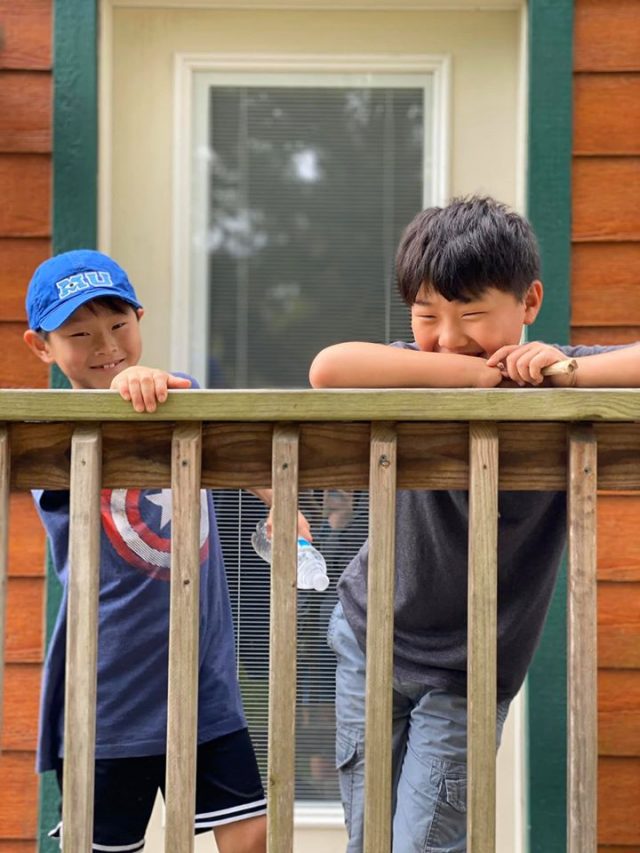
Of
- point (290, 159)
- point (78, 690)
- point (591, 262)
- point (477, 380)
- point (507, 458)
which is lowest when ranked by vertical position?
point (78, 690)

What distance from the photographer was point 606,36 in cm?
350

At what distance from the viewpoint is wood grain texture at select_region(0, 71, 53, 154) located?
352 centimetres

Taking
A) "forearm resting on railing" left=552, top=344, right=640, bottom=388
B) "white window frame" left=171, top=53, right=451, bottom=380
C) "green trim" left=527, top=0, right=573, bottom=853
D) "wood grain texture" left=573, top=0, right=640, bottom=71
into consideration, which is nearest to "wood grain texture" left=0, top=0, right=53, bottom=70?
"white window frame" left=171, top=53, right=451, bottom=380

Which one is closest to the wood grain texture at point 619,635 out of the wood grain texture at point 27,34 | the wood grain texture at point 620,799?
the wood grain texture at point 620,799

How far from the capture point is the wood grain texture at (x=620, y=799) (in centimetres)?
338

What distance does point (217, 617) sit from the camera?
2.63m

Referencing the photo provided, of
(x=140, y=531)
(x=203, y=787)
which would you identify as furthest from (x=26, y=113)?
(x=203, y=787)

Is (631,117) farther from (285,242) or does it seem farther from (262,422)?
(262,422)

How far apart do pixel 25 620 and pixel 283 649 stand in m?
1.68

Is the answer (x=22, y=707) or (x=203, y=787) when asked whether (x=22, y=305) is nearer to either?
(x=22, y=707)

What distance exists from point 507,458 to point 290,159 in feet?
6.24

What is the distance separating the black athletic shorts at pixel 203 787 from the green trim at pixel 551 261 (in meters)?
1.01

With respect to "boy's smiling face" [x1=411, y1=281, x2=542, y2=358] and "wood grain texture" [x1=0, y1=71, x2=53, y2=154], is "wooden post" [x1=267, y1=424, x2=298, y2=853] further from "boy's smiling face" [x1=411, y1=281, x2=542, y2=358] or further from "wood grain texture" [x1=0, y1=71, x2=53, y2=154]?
"wood grain texture" [x1=0, y1=71, x2=53, y2=154]

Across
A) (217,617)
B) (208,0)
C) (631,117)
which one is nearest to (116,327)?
(217,617)
